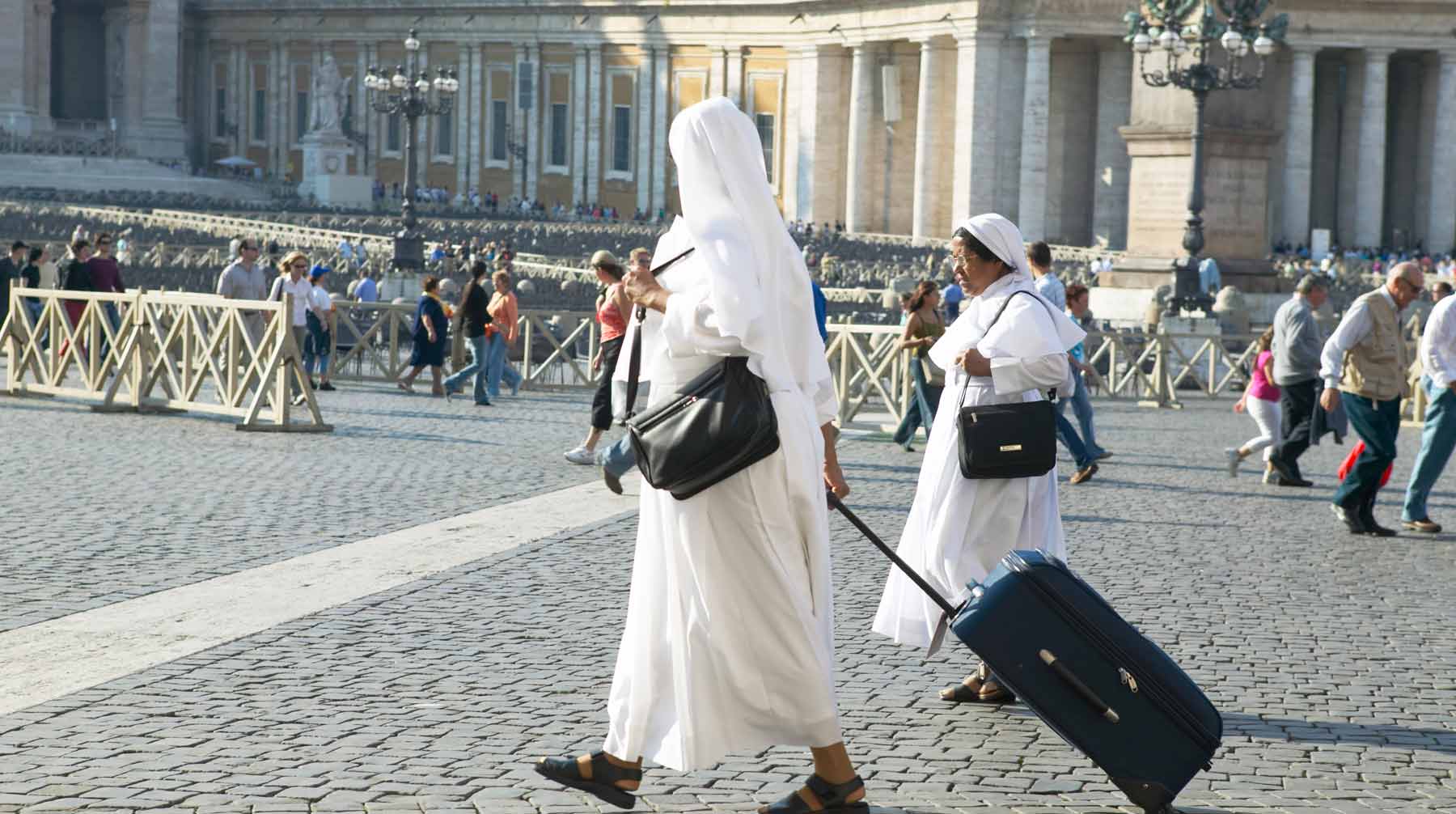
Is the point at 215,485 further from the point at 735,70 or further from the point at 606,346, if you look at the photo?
the point at 735,70

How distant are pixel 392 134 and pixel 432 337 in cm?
5481

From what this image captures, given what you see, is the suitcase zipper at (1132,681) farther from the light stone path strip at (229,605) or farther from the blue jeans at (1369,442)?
the blue jeans at (1369,442)

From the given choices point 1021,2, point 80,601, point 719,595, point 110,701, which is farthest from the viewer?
point 1021,2

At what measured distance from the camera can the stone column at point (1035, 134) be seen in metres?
51.1

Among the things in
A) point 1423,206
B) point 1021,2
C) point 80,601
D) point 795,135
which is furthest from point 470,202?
point 80,601

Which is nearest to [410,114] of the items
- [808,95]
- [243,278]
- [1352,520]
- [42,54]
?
[243,278]

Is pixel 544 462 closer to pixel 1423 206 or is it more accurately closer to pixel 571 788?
pixel 571 788

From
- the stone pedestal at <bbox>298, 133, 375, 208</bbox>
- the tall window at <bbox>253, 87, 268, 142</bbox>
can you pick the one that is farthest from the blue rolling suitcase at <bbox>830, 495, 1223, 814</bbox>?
the tall window at <bbox>253, 87, 268, 142</bbox>

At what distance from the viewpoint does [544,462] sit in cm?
1256

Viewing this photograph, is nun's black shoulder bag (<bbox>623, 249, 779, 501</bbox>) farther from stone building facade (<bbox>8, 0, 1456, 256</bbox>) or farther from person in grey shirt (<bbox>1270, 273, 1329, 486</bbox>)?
stone building facade (<bbox>8, 0, 1456, 256</bbox>)

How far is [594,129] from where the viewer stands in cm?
6612

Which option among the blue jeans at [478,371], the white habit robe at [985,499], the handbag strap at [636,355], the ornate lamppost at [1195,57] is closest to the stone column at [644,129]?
the ornate lamppost at [1195,57]

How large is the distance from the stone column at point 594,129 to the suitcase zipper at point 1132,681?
61.7 metres

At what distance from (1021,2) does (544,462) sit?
4099cm
